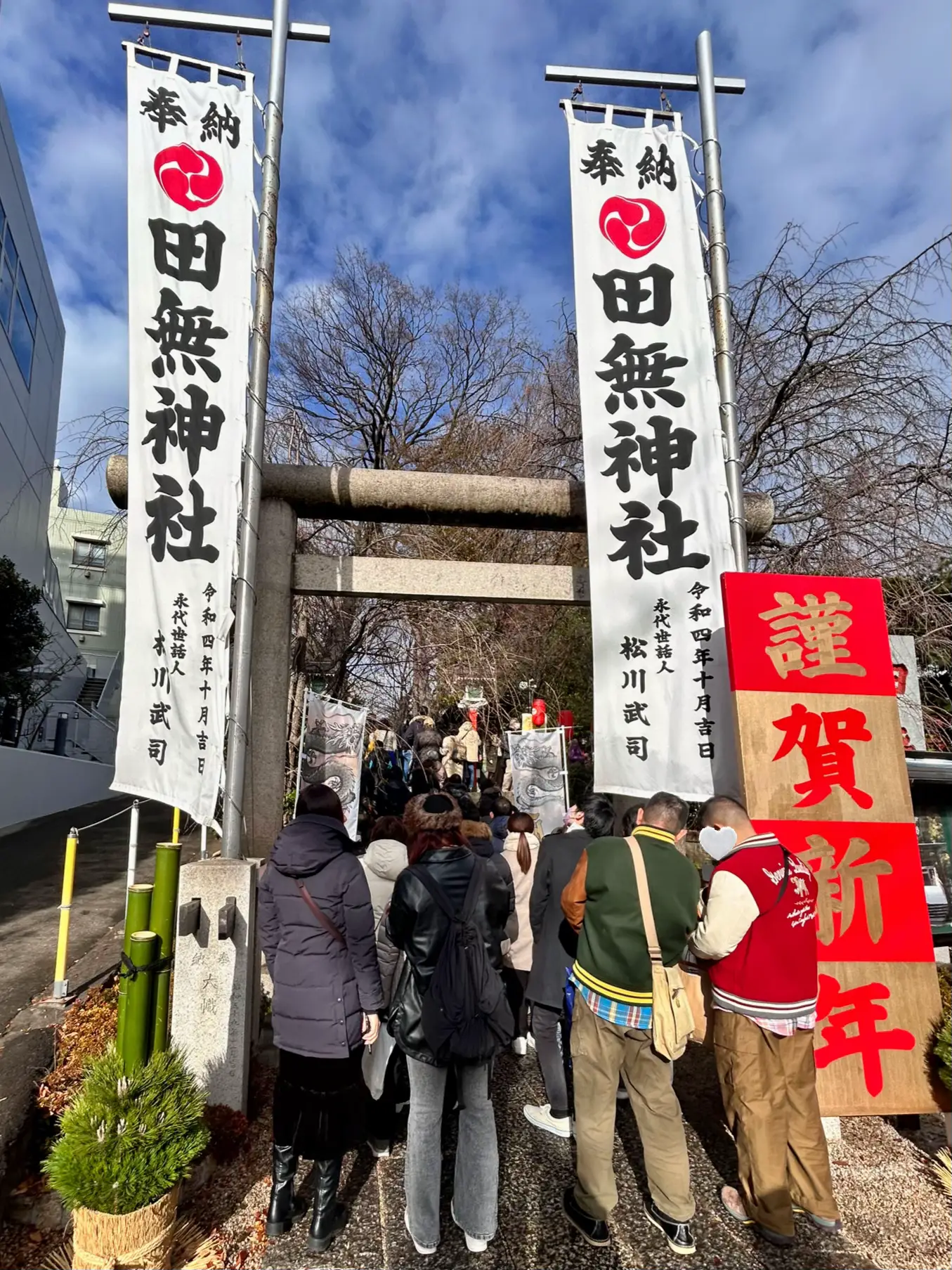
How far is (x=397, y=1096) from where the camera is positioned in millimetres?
3994

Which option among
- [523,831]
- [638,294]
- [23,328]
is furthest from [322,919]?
[23,328]

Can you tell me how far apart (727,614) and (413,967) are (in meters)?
2.82

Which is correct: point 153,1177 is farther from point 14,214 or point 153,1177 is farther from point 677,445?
point 14,214

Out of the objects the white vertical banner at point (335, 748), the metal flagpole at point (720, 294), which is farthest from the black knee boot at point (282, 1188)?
the metal flagpole at point (720, 294)

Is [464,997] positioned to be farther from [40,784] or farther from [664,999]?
[40,784]

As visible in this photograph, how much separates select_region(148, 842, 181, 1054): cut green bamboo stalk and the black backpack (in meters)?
1.24

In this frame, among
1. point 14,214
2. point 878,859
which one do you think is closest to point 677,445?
point 878,859

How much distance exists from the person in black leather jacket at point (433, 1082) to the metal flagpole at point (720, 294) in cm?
306

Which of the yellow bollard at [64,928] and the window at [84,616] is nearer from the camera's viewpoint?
the yellow bollard at [64,928]

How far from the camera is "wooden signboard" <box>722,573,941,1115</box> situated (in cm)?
383

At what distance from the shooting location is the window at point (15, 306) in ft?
59.5

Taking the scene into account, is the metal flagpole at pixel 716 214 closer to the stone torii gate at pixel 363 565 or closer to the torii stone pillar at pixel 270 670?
the stone torii gate at pixel 363 565

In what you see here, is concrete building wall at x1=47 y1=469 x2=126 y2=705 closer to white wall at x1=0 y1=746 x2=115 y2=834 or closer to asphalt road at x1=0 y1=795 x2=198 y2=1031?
white wall at x1=0 y1=746 x2=115 y2=834

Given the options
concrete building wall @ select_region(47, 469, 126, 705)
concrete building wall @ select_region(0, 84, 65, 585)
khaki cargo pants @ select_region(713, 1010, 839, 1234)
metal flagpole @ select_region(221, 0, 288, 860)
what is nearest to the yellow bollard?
metal flagpole @ select_region(221, 0, 288, 860)
